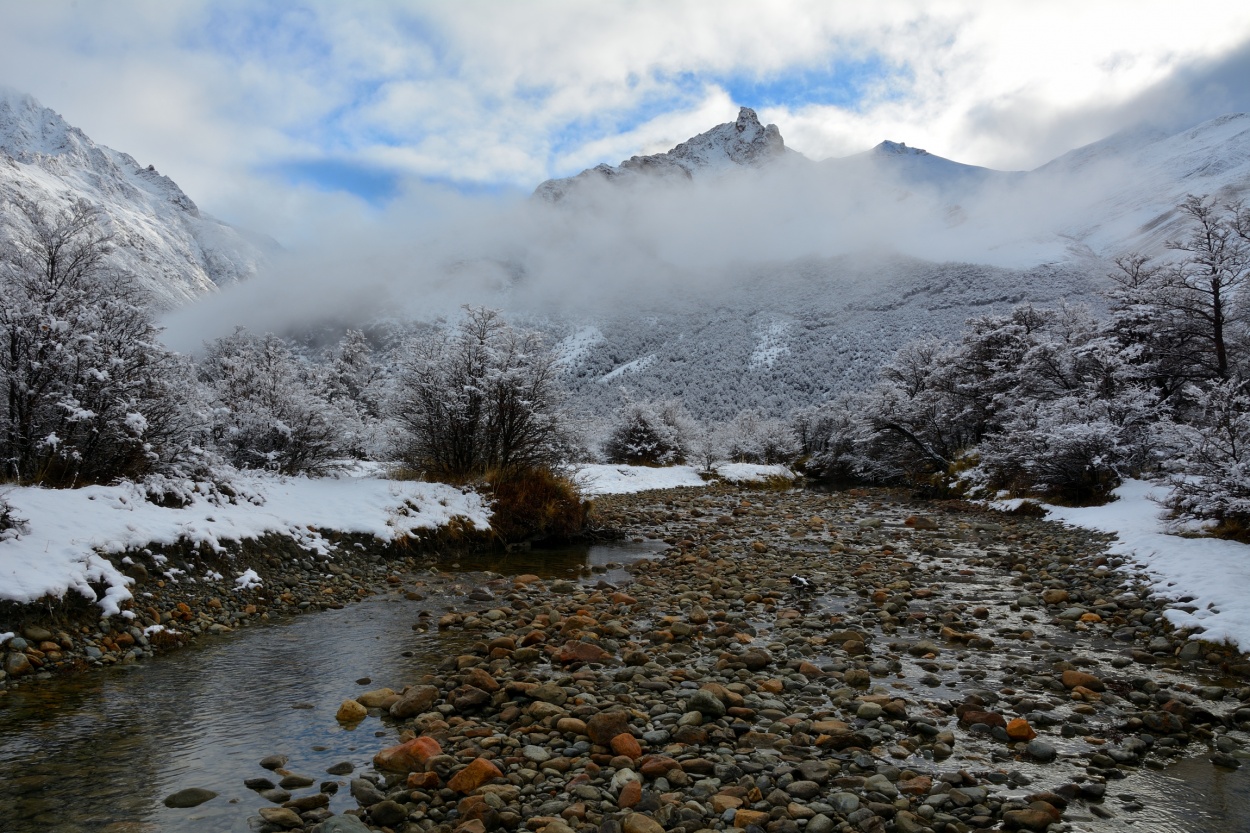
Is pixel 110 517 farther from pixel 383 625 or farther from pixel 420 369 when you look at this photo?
pixel 420 369

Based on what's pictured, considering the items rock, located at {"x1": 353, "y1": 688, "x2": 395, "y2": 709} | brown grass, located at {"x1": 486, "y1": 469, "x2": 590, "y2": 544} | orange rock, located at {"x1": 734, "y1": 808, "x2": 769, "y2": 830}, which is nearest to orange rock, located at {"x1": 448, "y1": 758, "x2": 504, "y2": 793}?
orange rock, located at {"x1": 734, "y1": 808, "x2": 769, "y2": 830}

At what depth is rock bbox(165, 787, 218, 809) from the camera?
421 cm

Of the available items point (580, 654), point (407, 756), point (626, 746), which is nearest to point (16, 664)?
point (407, 756)

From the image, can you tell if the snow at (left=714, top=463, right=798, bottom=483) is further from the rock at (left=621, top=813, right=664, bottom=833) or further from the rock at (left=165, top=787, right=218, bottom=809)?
the rock at (left=165, top=787, right=218, bottom=809)

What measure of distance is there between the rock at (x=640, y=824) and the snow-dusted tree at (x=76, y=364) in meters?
9.51

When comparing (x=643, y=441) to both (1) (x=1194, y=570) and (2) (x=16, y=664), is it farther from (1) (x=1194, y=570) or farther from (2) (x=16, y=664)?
(2) (x=16, y=664)

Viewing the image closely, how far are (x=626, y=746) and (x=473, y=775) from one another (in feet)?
3.95

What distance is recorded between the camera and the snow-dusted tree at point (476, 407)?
17.5 metres

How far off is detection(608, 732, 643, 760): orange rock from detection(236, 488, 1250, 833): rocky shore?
0.02 m

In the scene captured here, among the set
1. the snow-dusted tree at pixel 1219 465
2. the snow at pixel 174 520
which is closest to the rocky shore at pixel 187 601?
the snow at pixel 174 520

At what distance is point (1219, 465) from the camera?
1052 cm

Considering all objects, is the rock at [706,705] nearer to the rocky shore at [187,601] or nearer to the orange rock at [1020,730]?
the orange rock at [1020,730]

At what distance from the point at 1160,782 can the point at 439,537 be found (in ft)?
42.2

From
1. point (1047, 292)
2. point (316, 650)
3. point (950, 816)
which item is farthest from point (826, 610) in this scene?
point (1047, 292)
